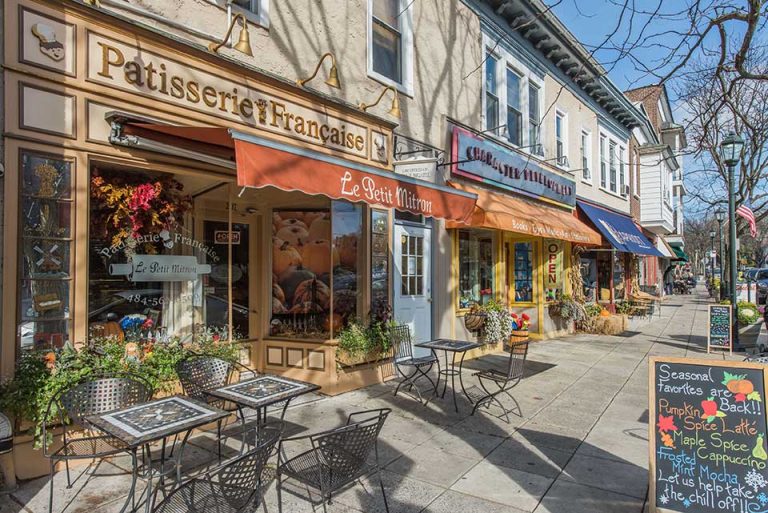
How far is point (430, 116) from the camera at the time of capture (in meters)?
8.81

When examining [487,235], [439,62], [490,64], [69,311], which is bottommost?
[69,311]

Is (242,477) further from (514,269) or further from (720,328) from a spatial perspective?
(720,328)

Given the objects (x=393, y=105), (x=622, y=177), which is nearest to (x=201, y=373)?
(x=393, y=105)

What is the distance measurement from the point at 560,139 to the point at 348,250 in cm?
932

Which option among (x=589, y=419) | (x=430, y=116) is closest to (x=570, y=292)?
(x=430, y=116)

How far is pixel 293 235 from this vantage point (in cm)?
724

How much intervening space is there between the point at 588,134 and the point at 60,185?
49.8 feet

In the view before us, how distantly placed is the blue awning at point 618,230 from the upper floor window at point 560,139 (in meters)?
1.53

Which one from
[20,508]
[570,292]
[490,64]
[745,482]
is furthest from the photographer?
[570,292]

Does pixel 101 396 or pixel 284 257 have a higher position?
pixel 284 257

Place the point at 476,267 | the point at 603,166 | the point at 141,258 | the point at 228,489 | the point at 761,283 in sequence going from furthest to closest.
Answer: the point at 761,283
the point at 603,166
the point at 476,267
the point at 141,258
the point at 228,489

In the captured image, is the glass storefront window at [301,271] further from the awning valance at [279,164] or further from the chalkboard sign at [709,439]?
the chalkboard sign at [709,439]

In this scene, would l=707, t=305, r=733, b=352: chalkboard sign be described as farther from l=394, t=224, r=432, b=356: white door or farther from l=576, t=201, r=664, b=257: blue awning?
l=394, t=224, r=432, b=356: white door

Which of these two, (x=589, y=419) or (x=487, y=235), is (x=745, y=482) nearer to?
(x=589, y=419)
